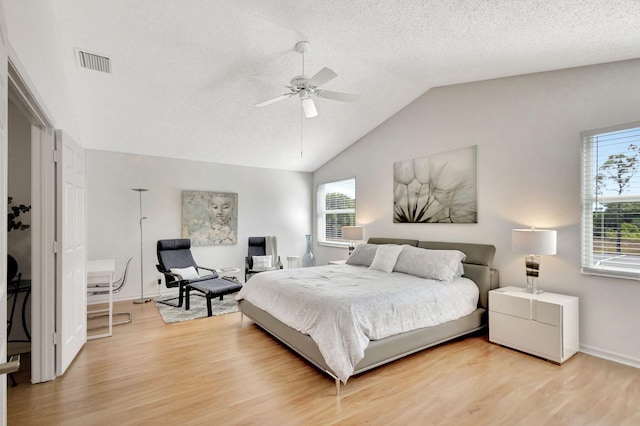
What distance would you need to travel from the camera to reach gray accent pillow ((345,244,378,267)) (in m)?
4.47

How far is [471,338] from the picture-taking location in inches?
137

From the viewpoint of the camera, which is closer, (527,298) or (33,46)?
(33,46)

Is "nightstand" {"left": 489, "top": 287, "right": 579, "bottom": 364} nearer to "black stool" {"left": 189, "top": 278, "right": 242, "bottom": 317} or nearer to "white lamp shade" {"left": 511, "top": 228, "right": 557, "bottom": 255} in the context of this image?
"white lamp shade" {"left": 511, "top": 228, "right": 557, "bottom": 255}

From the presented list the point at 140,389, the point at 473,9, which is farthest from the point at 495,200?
the point at 140,389

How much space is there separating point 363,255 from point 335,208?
218 centimetres

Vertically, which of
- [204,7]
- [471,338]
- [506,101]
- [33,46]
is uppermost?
[204,7]

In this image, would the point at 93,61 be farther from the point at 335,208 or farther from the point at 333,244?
the point at 333,244

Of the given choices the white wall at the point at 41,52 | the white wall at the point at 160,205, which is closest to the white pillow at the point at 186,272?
the white wall at the point at 160,205

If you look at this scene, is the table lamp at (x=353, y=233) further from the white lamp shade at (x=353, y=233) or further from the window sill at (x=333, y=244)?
the window sill at (x=333, y=244)

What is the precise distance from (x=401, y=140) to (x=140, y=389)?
447cm

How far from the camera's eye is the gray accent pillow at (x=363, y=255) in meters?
4.47

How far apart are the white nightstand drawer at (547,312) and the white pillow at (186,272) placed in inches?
167

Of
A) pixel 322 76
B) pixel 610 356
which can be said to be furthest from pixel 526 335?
pixel 322 76

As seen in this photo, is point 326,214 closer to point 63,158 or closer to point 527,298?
point 527,298
